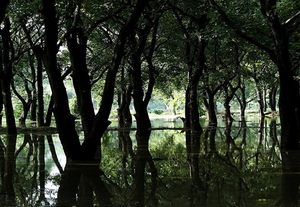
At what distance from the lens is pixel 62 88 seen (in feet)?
31.8

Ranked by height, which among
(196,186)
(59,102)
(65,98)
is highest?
Result: (65,98)

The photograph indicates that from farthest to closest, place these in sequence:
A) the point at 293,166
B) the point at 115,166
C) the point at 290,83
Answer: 1. the point at 290,83
2. the point at 115,166
3. the point at 293,166

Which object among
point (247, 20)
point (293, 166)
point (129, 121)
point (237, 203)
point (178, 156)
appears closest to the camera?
point (237, 203)

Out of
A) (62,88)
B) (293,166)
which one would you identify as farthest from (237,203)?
(62,88)

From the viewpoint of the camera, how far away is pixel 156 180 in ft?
23.6

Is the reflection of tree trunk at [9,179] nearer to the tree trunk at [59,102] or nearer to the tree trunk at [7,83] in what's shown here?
the tree trunk at [59,102]

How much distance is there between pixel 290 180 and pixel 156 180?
99.3 inches

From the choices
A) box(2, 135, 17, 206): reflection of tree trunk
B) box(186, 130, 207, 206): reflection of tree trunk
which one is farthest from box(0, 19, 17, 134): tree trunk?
box(186, 130, 207, 206): reflection of tree trunk

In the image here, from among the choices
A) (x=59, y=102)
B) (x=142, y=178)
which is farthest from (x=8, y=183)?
(x=59, y=102)

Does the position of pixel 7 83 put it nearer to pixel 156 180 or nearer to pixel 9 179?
pixel 9 179

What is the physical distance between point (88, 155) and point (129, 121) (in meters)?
30.1

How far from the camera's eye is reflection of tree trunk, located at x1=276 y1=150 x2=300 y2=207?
5297mm

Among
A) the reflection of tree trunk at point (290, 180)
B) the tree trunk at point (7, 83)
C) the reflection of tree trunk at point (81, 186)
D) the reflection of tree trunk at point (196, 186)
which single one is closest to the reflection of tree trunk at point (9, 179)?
the reflection of tree trunk at point (81, 186)

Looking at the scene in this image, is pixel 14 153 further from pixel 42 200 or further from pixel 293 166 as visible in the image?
pixel 293 166
